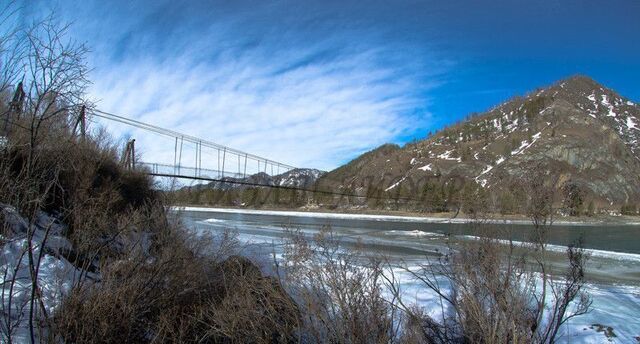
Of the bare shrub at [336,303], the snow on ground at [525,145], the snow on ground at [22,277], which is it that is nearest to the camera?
the snow on ground at [22,277]

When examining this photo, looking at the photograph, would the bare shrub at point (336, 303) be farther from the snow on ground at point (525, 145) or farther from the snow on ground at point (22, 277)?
the snow on ground at point (525, 145)

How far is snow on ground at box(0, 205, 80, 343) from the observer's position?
9047mm

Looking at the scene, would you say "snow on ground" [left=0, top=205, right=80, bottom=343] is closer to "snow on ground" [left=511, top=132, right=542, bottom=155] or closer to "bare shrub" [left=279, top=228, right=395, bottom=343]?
"bare shrub" [left=279, top=228, right=395, bottom=343]

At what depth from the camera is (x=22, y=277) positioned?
9023 mm

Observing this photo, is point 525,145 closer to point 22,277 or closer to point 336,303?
point 336,303

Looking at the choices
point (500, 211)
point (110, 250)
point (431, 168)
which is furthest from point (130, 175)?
point (431, 168)

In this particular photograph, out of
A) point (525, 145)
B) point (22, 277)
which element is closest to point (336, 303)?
point (22, 277)

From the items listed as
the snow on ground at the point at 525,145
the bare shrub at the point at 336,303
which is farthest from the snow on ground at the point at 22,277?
the snow on ground at the point at 525,145

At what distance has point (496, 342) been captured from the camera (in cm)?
1138

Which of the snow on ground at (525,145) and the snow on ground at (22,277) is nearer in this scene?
the snow on ground at (22,277)

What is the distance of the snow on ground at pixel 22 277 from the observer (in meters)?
9.05

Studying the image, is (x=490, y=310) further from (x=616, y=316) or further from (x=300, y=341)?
(x=616, y=316)

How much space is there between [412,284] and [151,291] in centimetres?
1063

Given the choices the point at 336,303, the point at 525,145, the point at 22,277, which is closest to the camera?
the point at 22,277
